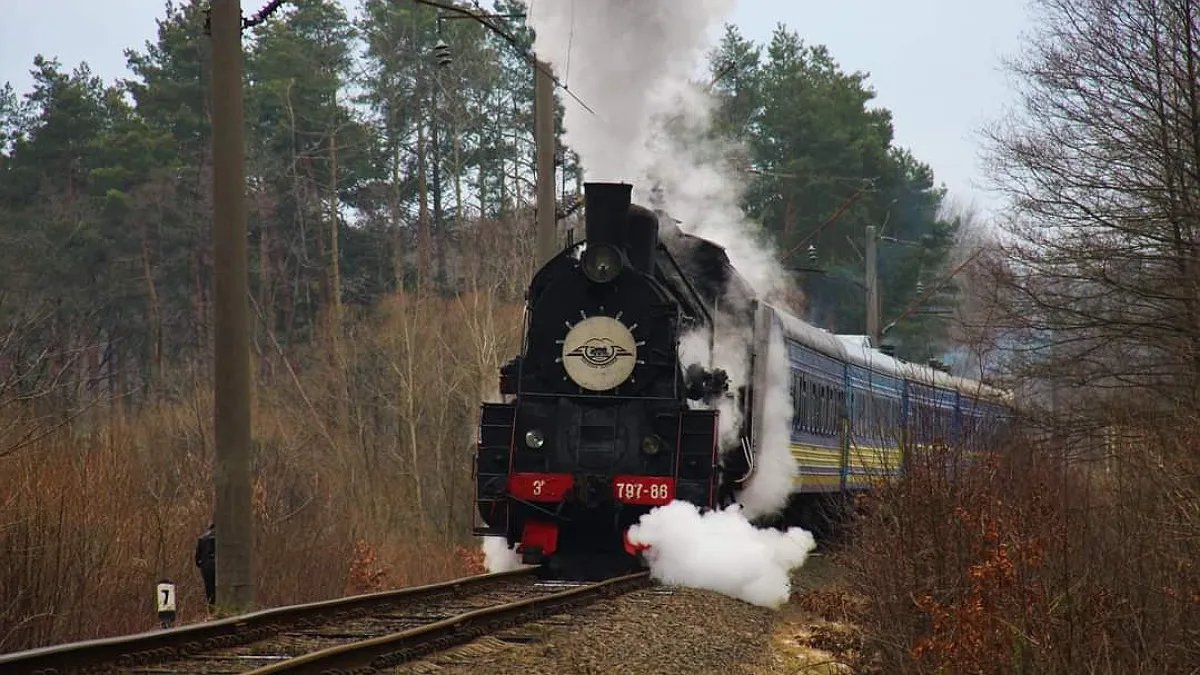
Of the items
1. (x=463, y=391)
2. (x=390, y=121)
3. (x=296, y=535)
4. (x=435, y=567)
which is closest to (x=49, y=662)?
(x=296, y=535)

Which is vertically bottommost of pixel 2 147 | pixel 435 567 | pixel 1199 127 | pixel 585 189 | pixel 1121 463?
pixel 435 567

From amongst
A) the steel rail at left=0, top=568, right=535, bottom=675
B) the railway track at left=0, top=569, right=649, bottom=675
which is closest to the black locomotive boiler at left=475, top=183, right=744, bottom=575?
the railway track at left=0, top=569, right=649, bottom=675

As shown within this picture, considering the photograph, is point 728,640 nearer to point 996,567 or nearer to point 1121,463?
point 996,567

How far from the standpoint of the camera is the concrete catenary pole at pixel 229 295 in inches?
520

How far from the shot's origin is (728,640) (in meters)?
11.7

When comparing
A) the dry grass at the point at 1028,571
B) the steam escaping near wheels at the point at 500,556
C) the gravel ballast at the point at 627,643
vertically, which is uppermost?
the dry grass at the point at 1028,571

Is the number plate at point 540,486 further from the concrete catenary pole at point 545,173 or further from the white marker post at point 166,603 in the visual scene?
the white marker post at point 166,603

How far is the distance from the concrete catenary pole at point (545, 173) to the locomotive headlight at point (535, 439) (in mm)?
3827

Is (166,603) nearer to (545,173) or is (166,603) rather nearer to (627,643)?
(627,643)

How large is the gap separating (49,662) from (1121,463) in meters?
8.62

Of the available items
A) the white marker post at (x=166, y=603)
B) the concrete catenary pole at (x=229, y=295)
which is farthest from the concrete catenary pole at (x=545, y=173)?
the white marker post at (x=166, y=603)

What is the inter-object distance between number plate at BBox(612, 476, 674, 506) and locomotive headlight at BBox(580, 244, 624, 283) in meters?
1.87

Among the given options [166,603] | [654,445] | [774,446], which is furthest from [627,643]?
[774,446]

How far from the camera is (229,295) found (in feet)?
43.6
